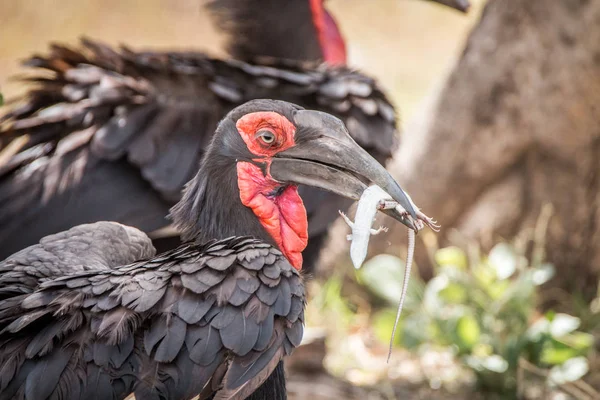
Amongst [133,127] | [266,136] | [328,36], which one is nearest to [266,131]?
[266,136]

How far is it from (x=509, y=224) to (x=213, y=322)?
332 cm

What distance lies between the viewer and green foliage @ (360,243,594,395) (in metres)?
3.90

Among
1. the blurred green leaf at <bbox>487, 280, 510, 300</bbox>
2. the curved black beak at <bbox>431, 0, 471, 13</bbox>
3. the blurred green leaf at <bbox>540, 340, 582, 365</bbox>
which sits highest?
the curved black beak at <bbox>431, 0, 471, 13</bbox>

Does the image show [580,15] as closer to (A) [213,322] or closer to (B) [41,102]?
(B) [41,102]

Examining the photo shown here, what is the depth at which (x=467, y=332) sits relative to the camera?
3.99 meters

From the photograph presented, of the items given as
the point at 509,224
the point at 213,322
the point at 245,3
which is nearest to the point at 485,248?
the point at 509,224

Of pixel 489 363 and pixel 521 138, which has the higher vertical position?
pixel 521 138

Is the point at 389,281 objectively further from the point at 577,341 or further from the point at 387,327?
the point at 577,341

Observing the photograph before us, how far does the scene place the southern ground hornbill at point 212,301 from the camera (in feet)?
6.88

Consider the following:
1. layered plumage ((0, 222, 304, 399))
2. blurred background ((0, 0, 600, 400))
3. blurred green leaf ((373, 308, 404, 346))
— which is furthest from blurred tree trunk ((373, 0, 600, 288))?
layered plumage ((0, 222, 304, 399))

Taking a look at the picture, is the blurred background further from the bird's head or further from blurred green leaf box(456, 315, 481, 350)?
the bird's head

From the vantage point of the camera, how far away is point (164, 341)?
6.88 ft

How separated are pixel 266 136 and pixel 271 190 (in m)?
0.15

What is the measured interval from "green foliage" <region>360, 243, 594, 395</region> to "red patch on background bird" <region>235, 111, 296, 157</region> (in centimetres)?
195
